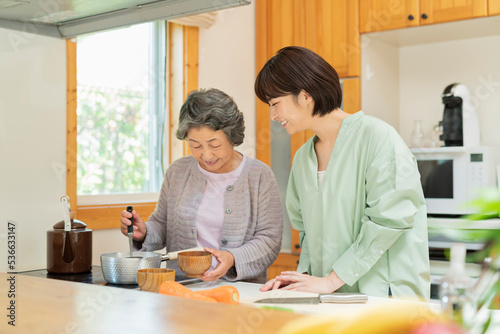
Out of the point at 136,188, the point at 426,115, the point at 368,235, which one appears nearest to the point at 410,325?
the point at 368,235

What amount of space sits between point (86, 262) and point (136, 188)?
1.11 metres

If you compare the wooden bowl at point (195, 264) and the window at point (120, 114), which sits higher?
the window at point (120, 114)

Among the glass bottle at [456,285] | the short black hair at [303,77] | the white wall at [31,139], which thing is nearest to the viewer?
the glass bottle at [456,285]

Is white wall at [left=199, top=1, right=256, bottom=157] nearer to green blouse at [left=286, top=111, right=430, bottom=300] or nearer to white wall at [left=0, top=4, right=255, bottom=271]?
white wall at [left=0, top=4, right=255, bottom=271]

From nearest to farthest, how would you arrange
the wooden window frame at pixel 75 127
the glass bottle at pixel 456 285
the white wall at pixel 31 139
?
the glass bottle at pixel 456 285 → the white wall at pixel 31 139 → the wooden window frame at pixel 75 127

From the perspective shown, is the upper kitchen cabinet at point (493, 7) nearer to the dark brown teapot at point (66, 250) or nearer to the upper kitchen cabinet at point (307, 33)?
the upper kitchen cabinet at point (307, 33)

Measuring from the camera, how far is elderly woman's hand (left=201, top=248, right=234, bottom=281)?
1541 millimetres

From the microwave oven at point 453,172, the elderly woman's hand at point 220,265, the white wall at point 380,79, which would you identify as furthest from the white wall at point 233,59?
the elderly woman's hand at point 220,265

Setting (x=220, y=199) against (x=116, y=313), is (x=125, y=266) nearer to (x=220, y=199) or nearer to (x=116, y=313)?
(x=220, y=199)

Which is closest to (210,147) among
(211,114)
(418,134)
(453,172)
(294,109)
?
(211,114)

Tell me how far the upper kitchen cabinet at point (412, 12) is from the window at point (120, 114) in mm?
1092

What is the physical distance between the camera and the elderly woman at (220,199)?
1729mm

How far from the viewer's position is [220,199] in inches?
70.8

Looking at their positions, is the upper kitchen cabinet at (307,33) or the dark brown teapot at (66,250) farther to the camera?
the upper kitchen cabinet at (307,33)
